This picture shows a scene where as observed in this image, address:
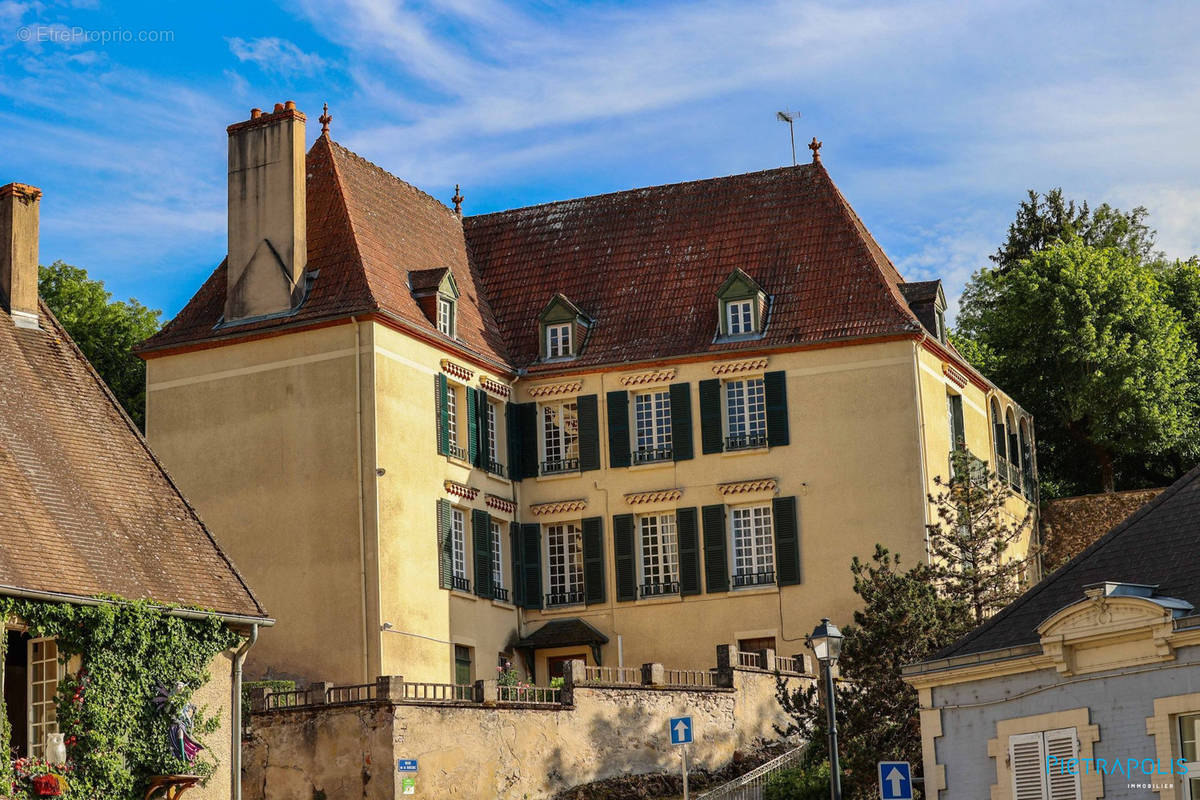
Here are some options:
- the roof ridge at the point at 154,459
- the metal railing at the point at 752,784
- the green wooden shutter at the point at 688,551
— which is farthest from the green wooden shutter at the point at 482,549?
the roof ridge at the point at 154,459

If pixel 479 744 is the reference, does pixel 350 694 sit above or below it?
above

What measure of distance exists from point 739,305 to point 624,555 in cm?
603

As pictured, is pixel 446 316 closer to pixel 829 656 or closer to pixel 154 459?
pixel 154 459

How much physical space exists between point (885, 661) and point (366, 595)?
11830mm

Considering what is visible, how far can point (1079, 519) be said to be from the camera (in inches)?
2060

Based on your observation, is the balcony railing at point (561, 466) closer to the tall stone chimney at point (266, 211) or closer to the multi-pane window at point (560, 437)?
the multi-pane window at point (560, 437)

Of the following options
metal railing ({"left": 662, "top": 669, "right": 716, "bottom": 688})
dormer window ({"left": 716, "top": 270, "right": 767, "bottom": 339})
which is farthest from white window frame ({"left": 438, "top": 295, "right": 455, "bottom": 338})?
metal railing ({"left": 662, "top": 669, "right": 716, "bottom": 688})

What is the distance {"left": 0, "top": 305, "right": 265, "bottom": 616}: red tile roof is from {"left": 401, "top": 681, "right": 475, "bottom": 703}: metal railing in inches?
186

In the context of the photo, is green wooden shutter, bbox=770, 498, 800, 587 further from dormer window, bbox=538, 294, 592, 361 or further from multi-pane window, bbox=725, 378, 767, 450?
dormer window, bbox=538, 294, 592, 361

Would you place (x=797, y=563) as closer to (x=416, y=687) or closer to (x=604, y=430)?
(x=604, y=430)

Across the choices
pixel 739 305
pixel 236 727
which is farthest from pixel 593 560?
pixel 236 727

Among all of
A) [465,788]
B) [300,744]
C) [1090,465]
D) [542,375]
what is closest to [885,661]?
[465,788]

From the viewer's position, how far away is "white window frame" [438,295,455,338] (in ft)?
146

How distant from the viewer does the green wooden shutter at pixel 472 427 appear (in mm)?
44500
